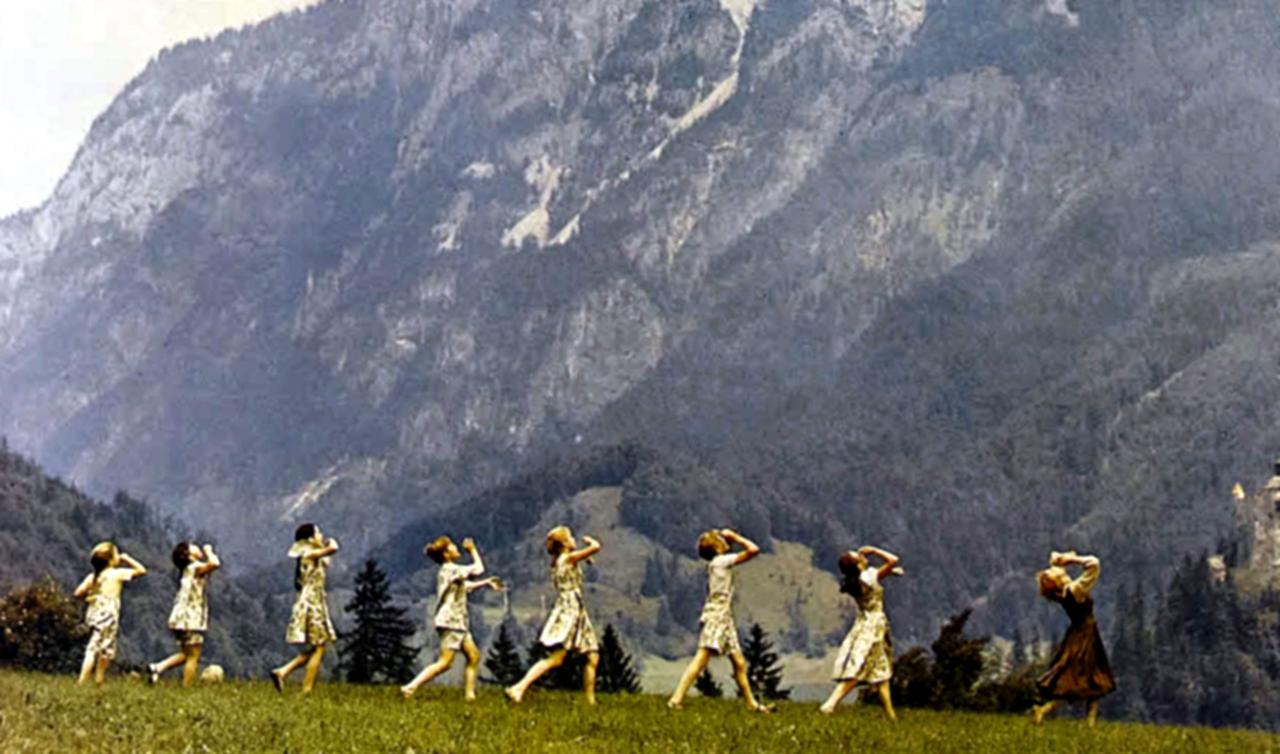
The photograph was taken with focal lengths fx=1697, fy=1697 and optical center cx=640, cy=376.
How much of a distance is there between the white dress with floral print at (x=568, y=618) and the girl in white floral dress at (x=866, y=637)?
5.00m

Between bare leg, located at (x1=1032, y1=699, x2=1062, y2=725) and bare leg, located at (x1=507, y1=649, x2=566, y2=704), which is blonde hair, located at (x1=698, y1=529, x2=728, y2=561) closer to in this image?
bare leg, located at (x1=507, y1=649, x2=566, y2=704)

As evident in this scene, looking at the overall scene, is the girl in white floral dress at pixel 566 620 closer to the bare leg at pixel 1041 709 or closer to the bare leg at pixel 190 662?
the bare leg at pixel 190 662

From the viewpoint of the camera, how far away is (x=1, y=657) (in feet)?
415

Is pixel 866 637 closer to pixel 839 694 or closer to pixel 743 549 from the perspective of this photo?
pixel 839 694

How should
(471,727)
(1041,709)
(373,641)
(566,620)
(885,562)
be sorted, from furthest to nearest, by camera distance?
(373,641)
(1041,709)
(885,562)
(566,620)
(471,727)

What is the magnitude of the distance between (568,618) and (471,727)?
5.91 metres

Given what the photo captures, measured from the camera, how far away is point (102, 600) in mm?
36750

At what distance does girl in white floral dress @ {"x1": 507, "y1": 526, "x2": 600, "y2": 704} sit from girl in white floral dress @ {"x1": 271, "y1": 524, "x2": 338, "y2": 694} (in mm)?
4928

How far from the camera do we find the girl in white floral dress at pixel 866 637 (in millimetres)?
33594

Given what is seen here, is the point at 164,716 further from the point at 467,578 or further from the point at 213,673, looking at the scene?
the point at 213,673

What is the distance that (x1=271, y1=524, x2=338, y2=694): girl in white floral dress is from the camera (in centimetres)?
3569

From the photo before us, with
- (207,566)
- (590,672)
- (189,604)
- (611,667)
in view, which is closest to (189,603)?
(189,604)

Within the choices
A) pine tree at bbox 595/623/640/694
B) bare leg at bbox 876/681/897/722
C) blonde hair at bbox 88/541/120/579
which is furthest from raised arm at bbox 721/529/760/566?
pine tree at bbox 595/623/640/694

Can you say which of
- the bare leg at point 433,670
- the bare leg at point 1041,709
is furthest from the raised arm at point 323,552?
the bare leg at point 1041,709
